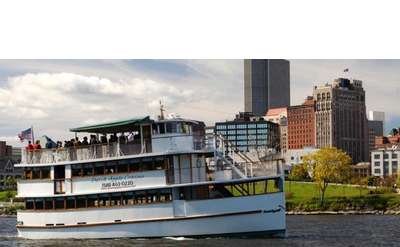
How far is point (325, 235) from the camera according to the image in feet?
145

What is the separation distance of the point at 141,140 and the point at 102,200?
13.4 feet

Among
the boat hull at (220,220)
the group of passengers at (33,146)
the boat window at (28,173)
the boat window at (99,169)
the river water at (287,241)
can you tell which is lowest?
the river water at (287,241)

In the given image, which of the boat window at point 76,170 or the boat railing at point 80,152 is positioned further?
the boat window at point 76,170

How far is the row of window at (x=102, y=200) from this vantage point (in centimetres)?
3944

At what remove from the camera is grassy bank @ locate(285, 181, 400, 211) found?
83.1 m

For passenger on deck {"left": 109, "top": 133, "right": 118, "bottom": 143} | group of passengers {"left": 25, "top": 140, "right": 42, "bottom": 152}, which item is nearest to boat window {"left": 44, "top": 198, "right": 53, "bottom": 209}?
group of passengers {"left": 25, "top": 140, "right": 42, "bottom": 152}

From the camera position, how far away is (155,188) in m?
39.3

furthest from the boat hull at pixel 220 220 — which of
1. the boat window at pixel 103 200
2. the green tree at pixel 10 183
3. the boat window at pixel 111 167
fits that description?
the green tree at pixel 10 183

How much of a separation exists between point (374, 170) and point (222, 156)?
161752mm

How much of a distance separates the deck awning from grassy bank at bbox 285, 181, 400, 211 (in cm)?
4587

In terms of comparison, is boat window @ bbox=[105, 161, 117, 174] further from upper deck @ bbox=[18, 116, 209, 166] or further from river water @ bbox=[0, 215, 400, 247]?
river water @ bbox=[0, 215, 400, 247]

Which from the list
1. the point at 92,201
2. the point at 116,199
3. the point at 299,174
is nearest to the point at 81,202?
the point at 92,201

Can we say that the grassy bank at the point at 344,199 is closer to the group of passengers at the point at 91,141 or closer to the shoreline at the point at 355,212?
the shoreline at the point at 355,212

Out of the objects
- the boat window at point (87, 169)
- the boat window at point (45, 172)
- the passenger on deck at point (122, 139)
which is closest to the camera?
the passenger on deck at point (122, 139)
